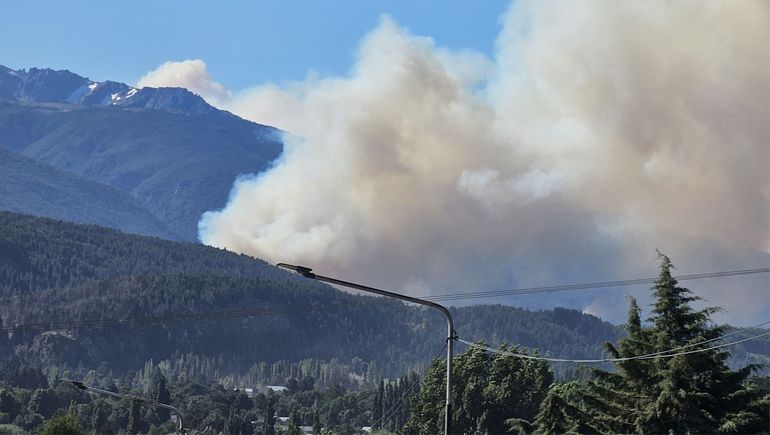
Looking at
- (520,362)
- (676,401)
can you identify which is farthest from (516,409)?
(676,401)

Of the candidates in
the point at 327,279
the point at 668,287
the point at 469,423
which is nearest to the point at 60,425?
the point at 469,423

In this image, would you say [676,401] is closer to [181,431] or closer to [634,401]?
[634,401]

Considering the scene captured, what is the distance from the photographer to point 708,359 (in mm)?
115500

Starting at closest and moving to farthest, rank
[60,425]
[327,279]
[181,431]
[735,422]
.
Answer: [327,279] → [735,422] → [181,431] → [60,425]

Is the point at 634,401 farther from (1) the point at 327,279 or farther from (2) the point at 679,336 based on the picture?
(1) the point at 327,279

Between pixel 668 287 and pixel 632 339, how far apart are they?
7.71 metres

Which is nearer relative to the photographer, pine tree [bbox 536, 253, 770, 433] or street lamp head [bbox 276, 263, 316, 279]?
street lamp head [bbox 276, 263, 316, 279]

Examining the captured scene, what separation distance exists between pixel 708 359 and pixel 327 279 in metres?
57.2

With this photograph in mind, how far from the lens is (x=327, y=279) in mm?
69812

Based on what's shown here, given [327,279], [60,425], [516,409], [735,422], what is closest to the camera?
[327,279]

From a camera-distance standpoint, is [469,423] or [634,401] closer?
[634,401]

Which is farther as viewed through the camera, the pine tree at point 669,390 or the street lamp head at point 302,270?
the pine tree at point 669,390

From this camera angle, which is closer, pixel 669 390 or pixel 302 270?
pixel 302 270

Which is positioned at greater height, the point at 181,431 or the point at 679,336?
the point at 679,336
